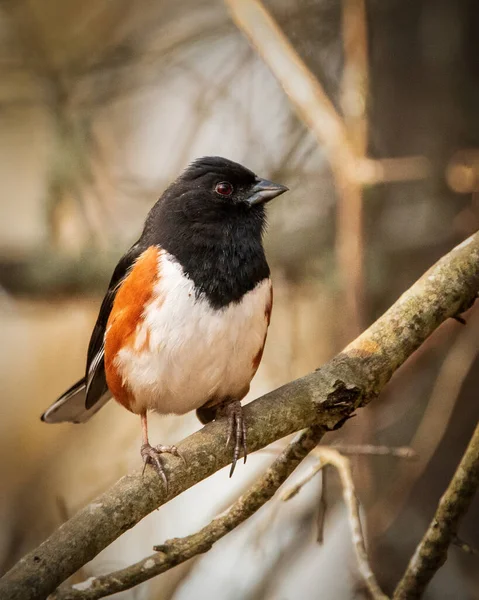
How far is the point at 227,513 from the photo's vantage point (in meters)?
1.94

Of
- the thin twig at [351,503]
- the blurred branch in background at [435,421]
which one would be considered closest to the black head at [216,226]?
the thin twig at [351,503]

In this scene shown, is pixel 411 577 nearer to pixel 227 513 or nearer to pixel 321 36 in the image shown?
pixel 227 513

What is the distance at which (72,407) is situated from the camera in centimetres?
269

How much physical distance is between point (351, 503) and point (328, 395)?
39 cm

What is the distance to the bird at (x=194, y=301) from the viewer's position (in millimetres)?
2135

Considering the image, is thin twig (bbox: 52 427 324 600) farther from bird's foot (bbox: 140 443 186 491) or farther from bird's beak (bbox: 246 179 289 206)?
bird's beak (bbox: 246 179 289 206)

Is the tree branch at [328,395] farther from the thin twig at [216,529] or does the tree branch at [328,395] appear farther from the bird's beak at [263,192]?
the bird's beak at [263,192]

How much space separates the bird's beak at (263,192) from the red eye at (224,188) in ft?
0.21

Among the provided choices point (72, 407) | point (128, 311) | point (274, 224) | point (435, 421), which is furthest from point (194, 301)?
point (274, 224)

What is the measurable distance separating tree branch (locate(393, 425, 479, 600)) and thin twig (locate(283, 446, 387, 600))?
0.27ft

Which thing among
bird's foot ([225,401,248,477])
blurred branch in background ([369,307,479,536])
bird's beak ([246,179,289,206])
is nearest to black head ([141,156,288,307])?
bird's beak ([246,179,289,206])

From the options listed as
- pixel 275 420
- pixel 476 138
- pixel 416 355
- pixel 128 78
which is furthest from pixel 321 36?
pixel 275 420

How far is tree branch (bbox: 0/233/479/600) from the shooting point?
1.63m

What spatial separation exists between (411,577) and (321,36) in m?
2.41
